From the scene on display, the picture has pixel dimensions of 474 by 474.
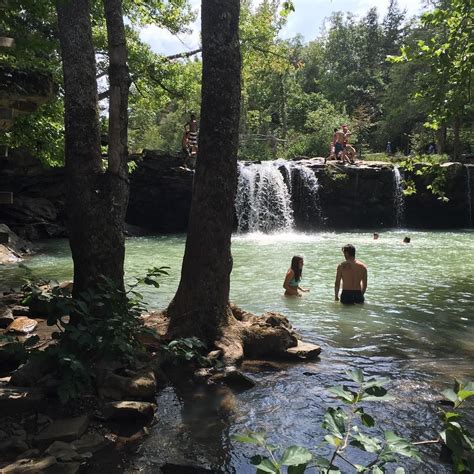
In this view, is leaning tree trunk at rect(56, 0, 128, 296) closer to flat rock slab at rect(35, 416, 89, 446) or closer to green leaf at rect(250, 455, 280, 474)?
flat rock slab at rect(35, 416, 89, 446)

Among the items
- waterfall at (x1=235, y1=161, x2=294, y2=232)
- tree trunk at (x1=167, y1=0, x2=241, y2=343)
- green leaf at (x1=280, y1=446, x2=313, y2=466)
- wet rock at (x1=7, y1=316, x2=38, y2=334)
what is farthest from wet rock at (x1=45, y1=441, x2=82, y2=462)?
waterfall at (x1=235, y1=161, x2=294, y2=232)

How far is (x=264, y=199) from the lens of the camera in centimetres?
2355

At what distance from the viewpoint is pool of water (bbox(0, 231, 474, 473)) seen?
3.81 m

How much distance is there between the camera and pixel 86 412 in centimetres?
387

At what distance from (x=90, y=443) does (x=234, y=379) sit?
1722 millimetres

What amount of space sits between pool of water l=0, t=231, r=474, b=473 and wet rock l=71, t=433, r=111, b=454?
0.92ft

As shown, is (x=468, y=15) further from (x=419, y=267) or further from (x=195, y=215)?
(x=419, y=267)

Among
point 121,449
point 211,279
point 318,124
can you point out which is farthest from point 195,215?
point 318,124

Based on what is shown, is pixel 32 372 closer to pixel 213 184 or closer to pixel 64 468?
pixel 64 468

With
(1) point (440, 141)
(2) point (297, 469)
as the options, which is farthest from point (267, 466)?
(1) point (440, 141)

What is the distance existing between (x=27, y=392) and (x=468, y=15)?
792 cm

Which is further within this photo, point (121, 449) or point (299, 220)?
point (299, 220)

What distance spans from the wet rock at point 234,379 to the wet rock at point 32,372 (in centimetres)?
155

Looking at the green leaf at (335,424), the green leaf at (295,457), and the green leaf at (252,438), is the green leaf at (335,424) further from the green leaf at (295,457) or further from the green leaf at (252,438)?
the green leaf at (252,438)
